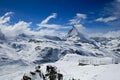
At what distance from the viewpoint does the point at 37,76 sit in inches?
1732

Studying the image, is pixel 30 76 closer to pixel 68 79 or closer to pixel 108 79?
pixel 68 79

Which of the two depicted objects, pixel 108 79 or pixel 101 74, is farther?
pixel 101 74

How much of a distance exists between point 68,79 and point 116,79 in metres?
10.7

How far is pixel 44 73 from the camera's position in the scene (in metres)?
45.6

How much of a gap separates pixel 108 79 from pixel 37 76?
1396 cm

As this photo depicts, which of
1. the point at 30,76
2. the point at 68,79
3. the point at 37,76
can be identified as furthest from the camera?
the point at 68,79

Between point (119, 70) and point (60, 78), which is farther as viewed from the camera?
point (119, 70)

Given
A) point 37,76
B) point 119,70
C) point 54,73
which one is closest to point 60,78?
point 54,73

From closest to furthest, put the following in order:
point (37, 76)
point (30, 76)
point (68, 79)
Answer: point (30, 76), point (37, 76), point (68, 79)

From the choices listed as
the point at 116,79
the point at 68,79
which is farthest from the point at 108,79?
the point at 68,79

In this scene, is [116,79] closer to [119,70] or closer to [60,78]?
[119,70]

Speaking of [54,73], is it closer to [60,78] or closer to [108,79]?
[60,78]

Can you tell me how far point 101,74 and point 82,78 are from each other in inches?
162

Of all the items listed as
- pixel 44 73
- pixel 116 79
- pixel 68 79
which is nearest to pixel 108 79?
pixel 116 79
